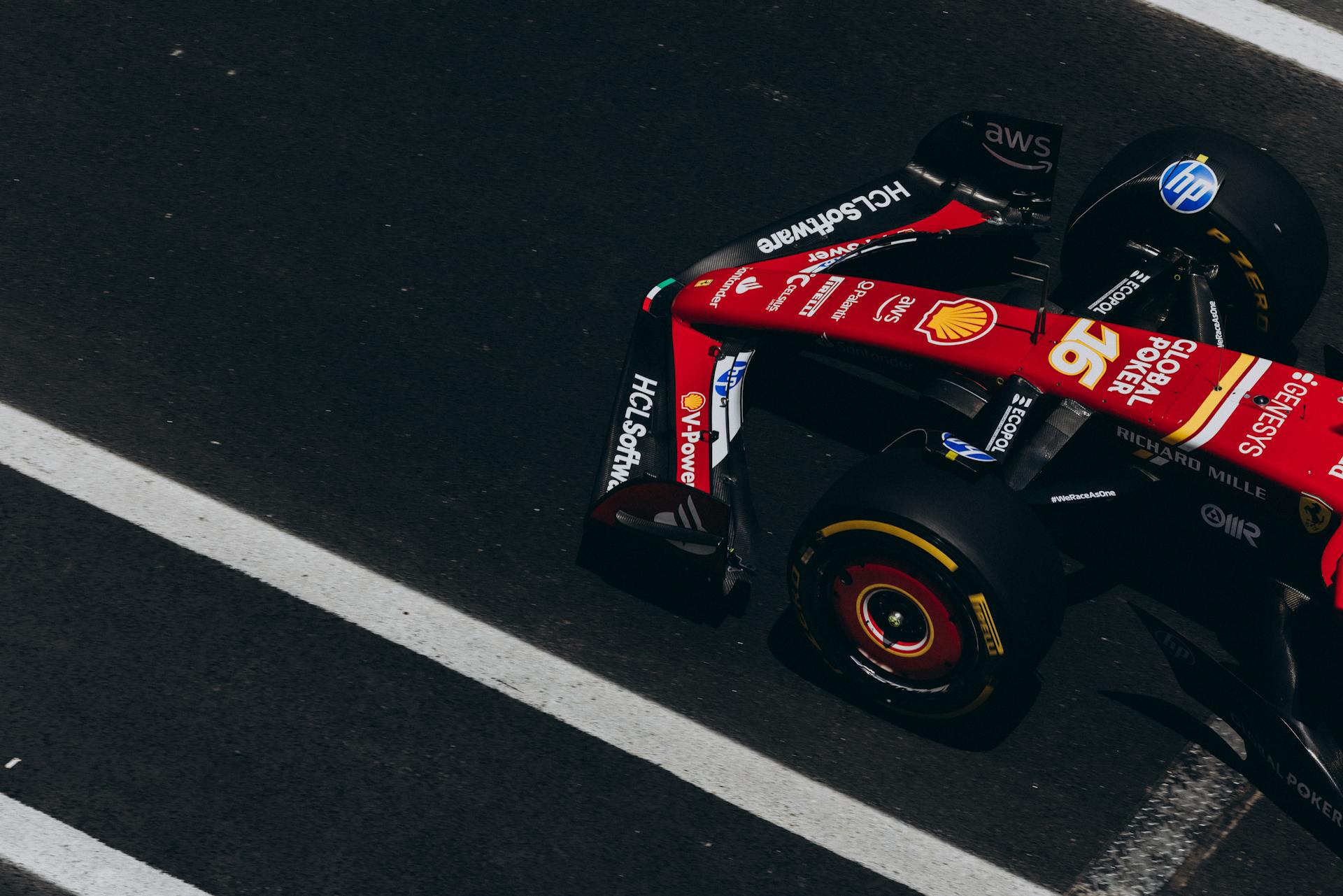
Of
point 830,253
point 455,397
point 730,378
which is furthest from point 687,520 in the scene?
point 830,253

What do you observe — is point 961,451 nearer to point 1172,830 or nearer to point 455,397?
point 1172,830

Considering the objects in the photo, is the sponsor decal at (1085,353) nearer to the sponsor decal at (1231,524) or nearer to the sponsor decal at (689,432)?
the sponsor decal at (1231,524)

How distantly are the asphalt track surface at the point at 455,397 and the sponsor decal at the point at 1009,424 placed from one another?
76 centimetres

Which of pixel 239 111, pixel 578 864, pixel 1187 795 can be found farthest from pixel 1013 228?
pixel 239 111

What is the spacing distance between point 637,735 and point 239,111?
11.6ft

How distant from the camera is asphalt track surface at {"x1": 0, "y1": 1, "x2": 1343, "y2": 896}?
15.2 ft

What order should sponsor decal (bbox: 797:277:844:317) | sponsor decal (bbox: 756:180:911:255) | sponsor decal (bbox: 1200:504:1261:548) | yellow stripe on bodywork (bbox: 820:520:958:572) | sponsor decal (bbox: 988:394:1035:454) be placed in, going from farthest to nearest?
sponsor decal (bbox: 756:180:911:255) → sponsor decal (bbox: 797:277:844:317) → sponsor decal (bbox: 988:394:1035:454) → sponsor decal (bbox: 1200:504:1261:548) → yellow stripe on bodywork (bbox: 820:520:958:572)

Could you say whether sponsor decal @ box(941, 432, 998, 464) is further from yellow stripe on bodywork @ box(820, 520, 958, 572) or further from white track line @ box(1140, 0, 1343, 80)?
white track line @ box(1140, 0, 1343, 80)

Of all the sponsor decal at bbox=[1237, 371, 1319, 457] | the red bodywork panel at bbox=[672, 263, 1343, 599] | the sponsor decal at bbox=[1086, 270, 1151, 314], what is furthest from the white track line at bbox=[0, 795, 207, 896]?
the sponsor decal at bbox=[1086, 270, 1151, 314]

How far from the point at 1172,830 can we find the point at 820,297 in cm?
212

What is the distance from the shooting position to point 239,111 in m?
6.65

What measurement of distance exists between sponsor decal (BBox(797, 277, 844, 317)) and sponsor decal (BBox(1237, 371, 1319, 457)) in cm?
148

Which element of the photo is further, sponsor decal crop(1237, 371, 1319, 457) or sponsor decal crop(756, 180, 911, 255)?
sponsor decal crop(756, 180, 911, 255)

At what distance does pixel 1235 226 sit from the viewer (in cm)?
531
